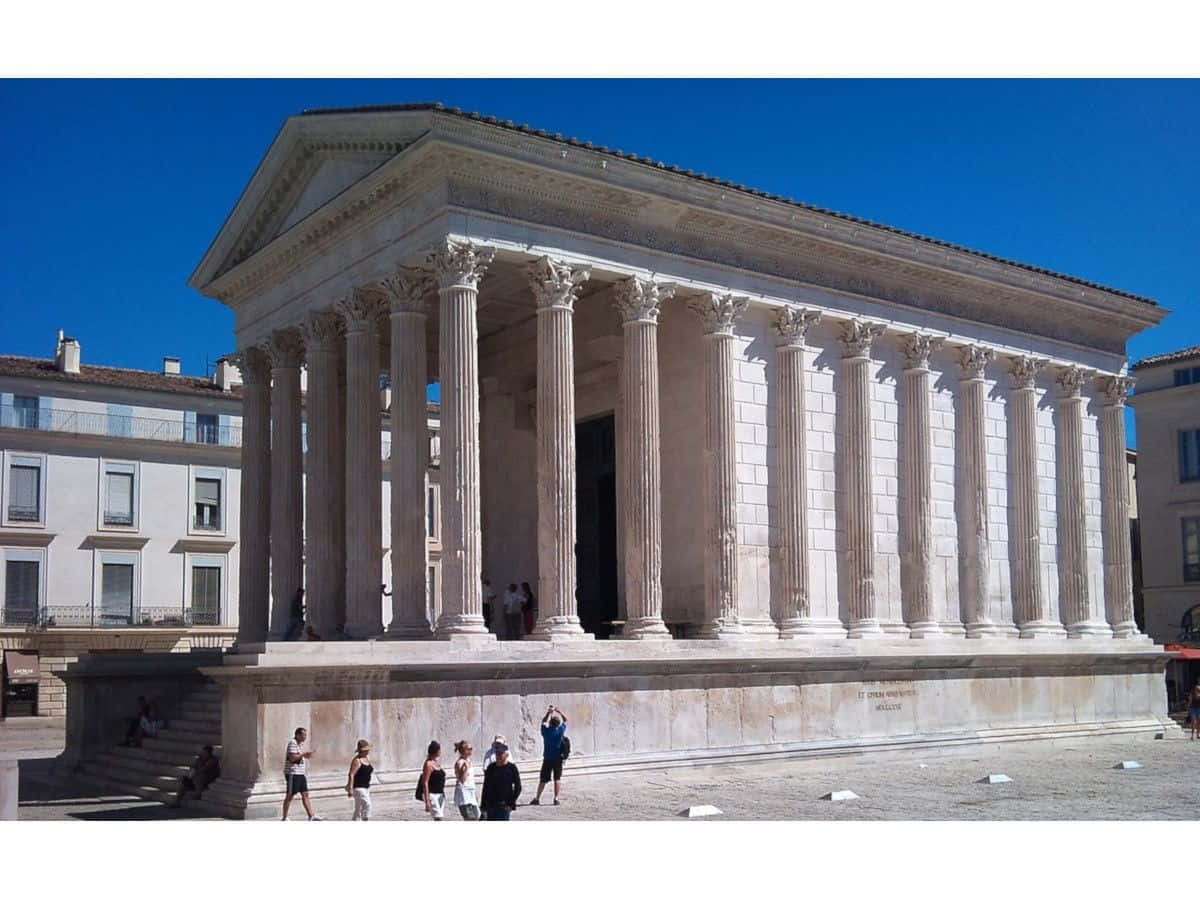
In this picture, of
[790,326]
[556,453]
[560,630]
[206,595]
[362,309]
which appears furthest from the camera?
[206,595]

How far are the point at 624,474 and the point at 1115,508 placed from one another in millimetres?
14324

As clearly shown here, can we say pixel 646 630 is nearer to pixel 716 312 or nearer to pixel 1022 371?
pixel 716 312

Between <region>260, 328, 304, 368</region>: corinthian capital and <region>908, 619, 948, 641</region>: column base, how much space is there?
13.1 meters

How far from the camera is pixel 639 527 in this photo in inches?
951

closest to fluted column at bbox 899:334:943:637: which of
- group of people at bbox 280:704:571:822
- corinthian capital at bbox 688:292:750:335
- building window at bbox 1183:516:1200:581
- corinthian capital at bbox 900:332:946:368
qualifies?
corinthian capital at bbox 900:332:946:368

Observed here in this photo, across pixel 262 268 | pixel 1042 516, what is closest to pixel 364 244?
pixel 262 268

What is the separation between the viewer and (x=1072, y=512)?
3234cm

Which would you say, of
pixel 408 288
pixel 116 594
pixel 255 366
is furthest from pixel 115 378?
pixel 408 288

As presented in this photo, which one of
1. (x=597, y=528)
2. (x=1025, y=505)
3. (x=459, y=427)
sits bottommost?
(x=597, y=528)

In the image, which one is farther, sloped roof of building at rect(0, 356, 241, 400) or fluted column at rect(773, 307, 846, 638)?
sloped roof of building at rect(0, 356, 241, 400)

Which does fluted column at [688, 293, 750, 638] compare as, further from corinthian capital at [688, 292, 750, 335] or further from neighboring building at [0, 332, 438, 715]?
neighboring building at [0, 332, 438, 715]

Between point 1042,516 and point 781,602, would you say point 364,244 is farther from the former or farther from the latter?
point 1042,516

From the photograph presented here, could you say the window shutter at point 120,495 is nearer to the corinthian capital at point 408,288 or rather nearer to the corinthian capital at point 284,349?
the corinthian capital at point 284,349

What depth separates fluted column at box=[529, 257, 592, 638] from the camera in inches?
903
